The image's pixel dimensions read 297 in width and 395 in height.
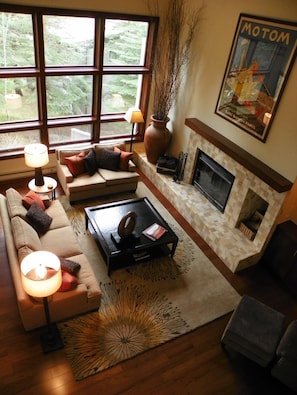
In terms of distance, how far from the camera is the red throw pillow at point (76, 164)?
17.0ft

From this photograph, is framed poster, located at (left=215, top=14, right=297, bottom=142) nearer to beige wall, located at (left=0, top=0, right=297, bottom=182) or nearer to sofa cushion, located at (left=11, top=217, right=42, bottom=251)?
beige wall, located at (left=0, top=0, right=297, bottom=182)

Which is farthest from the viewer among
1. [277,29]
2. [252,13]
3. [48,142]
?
[48,142]

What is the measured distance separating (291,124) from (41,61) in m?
3.70

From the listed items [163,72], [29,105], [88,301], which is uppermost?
[163,72]

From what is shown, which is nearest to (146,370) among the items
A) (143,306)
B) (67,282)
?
(143,306)

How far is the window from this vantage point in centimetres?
476

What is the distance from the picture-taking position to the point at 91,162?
5340 millimetres

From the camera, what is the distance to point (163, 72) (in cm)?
574

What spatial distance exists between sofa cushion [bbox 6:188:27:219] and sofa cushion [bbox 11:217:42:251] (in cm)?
11

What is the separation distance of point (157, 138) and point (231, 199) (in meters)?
1.82

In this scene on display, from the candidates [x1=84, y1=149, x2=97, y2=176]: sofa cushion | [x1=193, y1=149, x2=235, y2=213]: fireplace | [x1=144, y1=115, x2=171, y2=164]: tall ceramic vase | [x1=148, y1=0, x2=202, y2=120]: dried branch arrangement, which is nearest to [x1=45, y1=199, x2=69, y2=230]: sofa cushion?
[x1=84, y1=149, x2=97, y2=176]: sofa cushion

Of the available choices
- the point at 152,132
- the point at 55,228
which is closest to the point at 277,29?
the point at 152,132

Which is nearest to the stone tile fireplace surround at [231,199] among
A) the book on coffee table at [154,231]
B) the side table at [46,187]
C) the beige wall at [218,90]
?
the beige wall at [218,90]

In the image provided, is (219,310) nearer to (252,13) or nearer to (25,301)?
(25,301)
